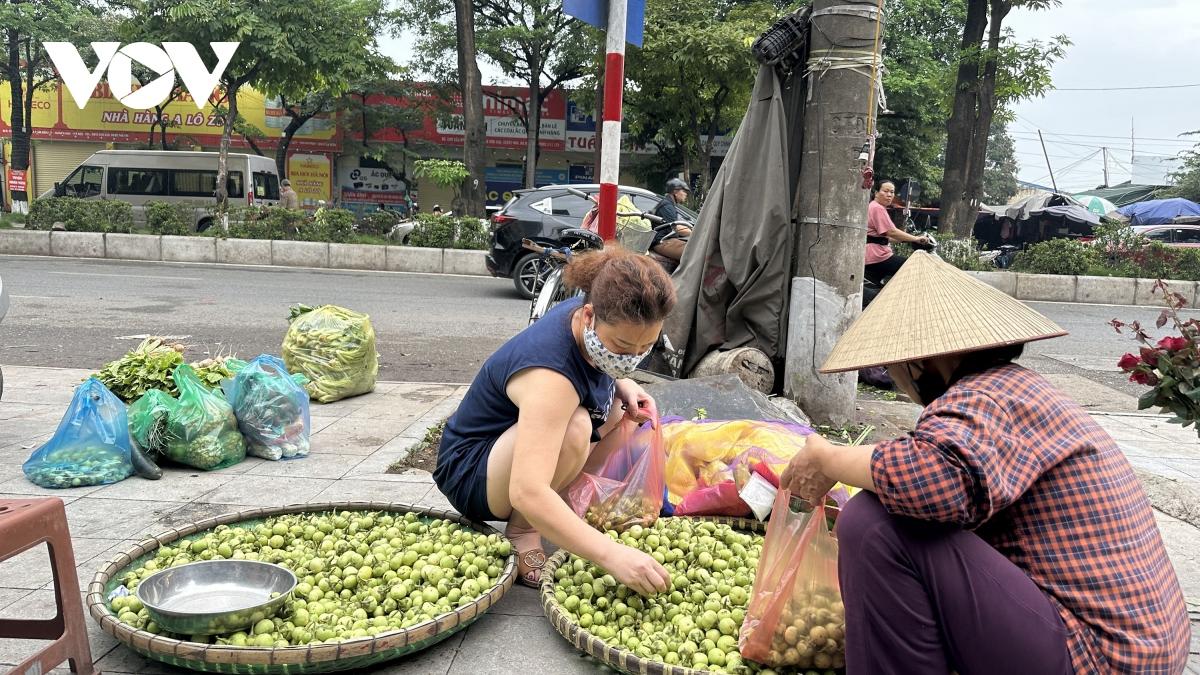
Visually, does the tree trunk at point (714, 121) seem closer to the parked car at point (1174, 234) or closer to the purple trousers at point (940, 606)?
the parked car at point (1174, 234)

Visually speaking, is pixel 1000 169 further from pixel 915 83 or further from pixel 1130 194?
pixel 915 83

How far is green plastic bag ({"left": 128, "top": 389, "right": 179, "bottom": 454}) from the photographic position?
365cm

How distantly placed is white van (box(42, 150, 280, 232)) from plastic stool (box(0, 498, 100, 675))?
755 inches

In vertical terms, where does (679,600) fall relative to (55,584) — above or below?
below

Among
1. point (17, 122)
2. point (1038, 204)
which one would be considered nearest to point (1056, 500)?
point (1038, 204)

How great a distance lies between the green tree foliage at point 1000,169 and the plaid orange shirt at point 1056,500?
53454 mm

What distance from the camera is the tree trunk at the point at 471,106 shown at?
17688 mm

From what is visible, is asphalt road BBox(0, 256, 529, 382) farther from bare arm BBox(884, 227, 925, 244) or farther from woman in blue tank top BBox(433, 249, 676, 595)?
bare arm BBox(884, 227, 925, 244)

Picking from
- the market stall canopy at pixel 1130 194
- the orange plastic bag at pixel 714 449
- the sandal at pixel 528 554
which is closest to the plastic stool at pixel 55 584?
the sandal at pixel 528 554

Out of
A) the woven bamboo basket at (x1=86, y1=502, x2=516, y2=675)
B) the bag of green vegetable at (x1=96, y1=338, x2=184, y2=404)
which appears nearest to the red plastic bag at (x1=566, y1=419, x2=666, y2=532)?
the woven bamboo basket at (x1=86, y1=502, x2=516, y2=675)

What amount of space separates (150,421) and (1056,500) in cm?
356

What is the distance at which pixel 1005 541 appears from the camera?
1.68 m

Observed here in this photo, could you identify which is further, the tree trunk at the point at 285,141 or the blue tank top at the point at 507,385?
the tree trunk at the point at 285,141

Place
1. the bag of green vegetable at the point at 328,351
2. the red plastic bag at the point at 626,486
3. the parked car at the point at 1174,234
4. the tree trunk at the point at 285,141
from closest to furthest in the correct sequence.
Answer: the red plastic bag at the point at 626,486
the bag of green vegetable at the point at 328,351
the parked car at the point at 1174,234
the tree trunk at the point at 285,141
